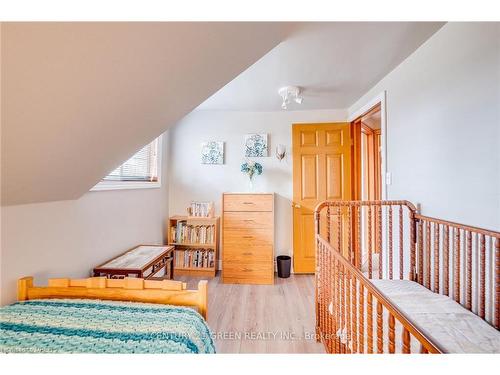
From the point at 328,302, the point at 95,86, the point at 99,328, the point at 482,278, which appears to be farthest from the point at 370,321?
the point at 95,86

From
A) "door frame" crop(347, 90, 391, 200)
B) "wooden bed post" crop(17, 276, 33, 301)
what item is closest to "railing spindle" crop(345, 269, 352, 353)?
"door frame" crop(347, 90, 391, 200)

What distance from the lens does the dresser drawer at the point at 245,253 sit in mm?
2867

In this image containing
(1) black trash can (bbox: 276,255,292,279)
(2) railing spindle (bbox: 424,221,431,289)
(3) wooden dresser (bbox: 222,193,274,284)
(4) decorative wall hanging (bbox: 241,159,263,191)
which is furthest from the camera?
(4) decorative wall hanging (bbox: 241,159,263,191)

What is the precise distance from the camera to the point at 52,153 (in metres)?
1.13

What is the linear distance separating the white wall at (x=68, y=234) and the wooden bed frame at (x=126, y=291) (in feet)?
0.49

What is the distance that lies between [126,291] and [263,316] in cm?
139

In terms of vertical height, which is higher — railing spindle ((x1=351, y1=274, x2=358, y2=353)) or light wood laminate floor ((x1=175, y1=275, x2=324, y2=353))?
railing spindle ((x1=351, y1=274, x2=358, y2=353))

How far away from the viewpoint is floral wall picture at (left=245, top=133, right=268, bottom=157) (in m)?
3.28

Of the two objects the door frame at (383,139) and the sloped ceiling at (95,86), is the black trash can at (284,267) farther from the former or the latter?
the sloped ceiling at (95,86)

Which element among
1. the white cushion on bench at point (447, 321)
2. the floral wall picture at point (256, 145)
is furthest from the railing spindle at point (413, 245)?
the floral wall picture at point (256, 145)

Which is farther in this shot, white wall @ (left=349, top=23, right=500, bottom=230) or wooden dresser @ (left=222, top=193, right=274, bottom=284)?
wooden dresser @ (left=222, top=193, right=274, bottom=284)

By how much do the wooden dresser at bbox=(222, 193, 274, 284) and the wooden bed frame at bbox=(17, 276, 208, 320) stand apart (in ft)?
5.62

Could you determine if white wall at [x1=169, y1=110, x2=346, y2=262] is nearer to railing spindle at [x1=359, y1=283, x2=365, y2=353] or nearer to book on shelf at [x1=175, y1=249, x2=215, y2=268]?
book on shelf at [x1=175, y1=249, x2=215, y2=268]
